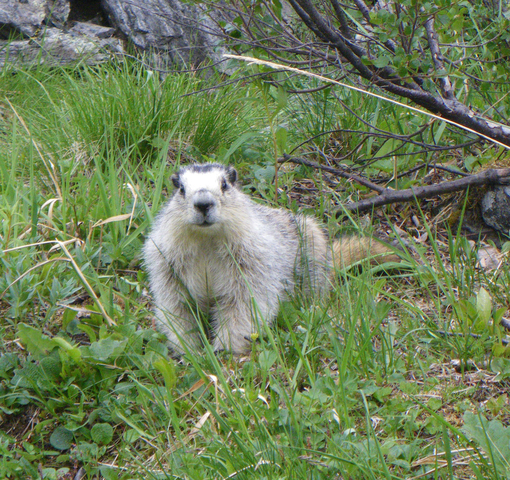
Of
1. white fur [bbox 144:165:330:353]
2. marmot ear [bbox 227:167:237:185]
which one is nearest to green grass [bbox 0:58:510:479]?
white fur [bbox 144:165:330:353]

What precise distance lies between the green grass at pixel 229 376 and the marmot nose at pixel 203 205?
2.40ft

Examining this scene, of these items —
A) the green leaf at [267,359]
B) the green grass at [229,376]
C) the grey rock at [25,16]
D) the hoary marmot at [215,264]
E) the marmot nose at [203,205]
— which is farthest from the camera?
the grey rock at [25,16]

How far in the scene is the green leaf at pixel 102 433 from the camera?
8.57ft

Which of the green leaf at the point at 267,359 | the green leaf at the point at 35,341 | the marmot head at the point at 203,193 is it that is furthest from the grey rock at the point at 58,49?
the green leaf at the point at 267,359

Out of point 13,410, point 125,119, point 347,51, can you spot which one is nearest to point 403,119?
point 347,51

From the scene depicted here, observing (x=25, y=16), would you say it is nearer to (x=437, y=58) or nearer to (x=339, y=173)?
(x=339, y=173)

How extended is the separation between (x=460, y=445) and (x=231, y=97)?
13.2ft

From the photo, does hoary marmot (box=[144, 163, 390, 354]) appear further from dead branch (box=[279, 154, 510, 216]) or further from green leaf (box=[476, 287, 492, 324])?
dead branch (box=[279, 154, 510, 216])

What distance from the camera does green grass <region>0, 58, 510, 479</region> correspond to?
7.23ft

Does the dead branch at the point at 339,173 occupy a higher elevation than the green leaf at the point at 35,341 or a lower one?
higher

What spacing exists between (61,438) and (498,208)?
3.22 m

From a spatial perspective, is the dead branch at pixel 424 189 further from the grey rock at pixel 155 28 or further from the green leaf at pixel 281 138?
the grey rock at pixel 155 28

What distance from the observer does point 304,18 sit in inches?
146

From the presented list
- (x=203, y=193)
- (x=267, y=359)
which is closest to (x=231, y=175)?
(x=203, y=193)
